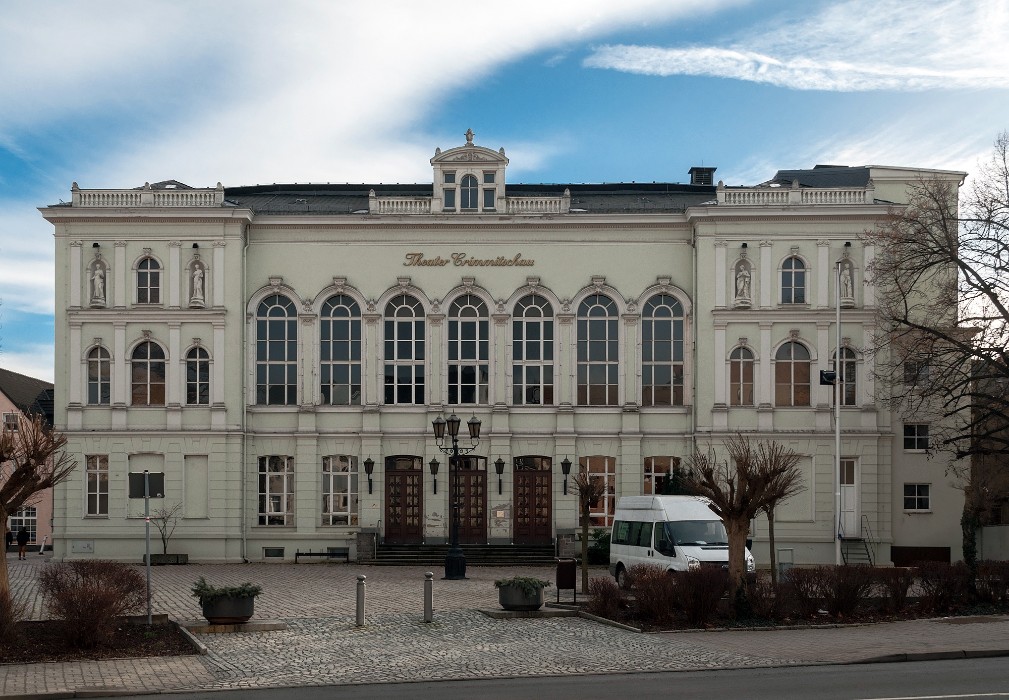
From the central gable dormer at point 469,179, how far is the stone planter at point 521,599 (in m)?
24.9

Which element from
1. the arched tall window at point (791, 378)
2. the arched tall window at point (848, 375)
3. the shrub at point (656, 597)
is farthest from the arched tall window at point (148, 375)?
the shrub at point (656, 597)

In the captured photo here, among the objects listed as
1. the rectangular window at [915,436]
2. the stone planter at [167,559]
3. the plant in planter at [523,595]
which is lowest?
the stone planter at [167,559]

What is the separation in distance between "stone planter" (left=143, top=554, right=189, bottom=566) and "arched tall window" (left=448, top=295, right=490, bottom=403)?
11763 mm

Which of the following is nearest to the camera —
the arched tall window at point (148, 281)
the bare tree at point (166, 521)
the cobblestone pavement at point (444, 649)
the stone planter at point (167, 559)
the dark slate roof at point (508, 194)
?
the cobblestone pavement at point (444, 649)

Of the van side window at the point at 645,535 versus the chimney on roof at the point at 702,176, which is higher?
the chimney on roof at the point at 702,176

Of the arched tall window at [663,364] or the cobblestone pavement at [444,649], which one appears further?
the arched tall window at [663,364]

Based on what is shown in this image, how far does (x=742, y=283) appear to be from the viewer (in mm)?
46719

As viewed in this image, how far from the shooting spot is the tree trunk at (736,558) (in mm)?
23969

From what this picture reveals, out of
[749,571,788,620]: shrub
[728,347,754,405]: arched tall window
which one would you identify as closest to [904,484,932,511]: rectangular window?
[728,347,754,405]: arched tall window

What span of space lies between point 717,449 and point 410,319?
13.0m

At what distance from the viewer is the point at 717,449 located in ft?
152

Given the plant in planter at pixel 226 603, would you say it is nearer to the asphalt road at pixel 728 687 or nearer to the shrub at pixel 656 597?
the asphalt road at pixel 728 687

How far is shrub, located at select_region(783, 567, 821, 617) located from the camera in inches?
951

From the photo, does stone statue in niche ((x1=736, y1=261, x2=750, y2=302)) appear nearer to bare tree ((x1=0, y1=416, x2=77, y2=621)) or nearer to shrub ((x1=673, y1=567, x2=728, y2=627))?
shrub ((x1=673, y1=567, x2=728, y2=627))
